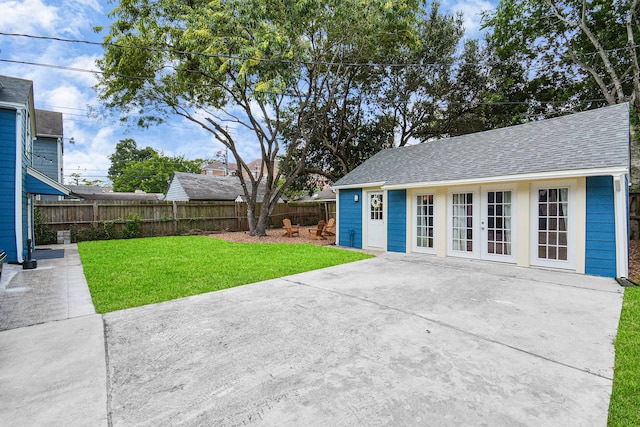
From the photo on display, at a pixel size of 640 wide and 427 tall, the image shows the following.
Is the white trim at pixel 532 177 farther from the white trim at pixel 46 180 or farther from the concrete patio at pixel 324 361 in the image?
the white trim at pixel 46 180

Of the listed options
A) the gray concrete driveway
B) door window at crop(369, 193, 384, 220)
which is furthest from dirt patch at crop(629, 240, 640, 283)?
door window at crop(369, 193, 384, 220)

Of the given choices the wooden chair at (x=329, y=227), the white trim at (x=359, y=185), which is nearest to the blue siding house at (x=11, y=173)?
the white trim at (x=359, y=185)

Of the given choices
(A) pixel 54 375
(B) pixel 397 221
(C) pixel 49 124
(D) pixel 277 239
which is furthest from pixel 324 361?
(C) pixel 49 124

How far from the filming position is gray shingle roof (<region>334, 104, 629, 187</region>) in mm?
6160

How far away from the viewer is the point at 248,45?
10.0m

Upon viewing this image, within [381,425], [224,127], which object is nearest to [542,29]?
[224,127]

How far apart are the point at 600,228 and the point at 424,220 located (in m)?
3.83

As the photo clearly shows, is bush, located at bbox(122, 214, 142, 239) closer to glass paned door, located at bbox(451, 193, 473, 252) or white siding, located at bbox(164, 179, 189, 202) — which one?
white siding, located at bbox(164, 179, 189, 202)

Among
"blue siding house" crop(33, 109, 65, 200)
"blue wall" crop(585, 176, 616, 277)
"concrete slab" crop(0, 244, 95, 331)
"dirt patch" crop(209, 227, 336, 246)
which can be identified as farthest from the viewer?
"blue siding house" crop(33, 109, 65, 200)

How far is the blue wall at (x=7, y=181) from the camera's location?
7.21 meters

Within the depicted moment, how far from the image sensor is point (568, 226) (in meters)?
6.25

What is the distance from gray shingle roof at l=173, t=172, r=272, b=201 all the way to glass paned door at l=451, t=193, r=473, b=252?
16.4m

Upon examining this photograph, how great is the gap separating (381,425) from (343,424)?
232 mm

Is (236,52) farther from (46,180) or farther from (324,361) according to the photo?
(324,361)
